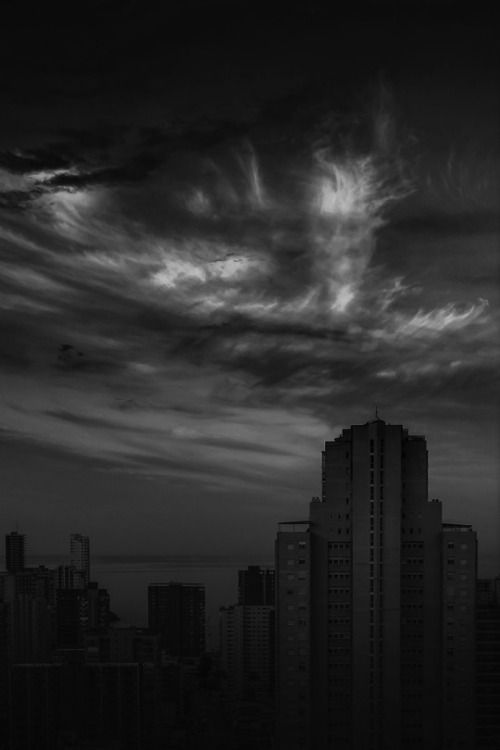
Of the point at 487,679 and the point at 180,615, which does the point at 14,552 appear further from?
the point at 487,679

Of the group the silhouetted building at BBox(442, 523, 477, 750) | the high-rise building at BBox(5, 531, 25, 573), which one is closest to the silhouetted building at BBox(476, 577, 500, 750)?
the silhouetted building at BBox(442, 523, 477, 750)

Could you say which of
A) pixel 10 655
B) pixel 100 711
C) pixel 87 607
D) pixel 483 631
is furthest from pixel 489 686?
pixel 87 607

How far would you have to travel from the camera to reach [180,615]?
10992 mm

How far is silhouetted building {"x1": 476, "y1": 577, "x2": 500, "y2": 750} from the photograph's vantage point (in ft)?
19.5

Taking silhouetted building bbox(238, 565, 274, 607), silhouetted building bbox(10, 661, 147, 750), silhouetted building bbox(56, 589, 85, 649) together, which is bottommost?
silhouetted building bbox(10, 661, 147, 750)

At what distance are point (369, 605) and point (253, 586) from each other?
376cm

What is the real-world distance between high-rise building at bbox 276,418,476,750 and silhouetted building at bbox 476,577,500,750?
11 centimetres

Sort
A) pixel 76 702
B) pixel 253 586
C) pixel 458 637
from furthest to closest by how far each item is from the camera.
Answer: pixel 253 586, pixel 76 702, pixel 458 637

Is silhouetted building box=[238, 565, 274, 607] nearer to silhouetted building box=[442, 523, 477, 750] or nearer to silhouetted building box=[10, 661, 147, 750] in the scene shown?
silhouetted building box=[10, 661, 147, 750]

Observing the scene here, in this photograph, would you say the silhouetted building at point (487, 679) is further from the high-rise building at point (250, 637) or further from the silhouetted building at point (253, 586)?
the silhouetted building at point (253, 586)

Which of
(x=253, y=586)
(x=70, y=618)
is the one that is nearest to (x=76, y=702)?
(x=253, y=586)

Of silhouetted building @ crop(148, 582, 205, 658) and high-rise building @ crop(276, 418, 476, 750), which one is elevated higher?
high-rise building @ crop(276, 418, 476, 750)

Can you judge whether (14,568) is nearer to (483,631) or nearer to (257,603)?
(257,603)

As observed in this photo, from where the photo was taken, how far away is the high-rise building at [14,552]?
8723mm
